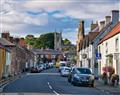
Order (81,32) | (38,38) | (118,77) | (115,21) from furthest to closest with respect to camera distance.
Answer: (38,38) → (81,32) → (115,21) → (118,77)

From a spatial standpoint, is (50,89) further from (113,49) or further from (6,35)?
(6,35)

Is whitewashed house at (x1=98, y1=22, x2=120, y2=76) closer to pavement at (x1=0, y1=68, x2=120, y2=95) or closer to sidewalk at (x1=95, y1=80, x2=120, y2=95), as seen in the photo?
pavement at (x1=0, y1=68, x2=120, y2=95)

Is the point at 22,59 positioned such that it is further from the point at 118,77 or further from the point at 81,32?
the point at 118,77

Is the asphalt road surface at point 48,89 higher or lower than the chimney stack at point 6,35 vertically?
lower

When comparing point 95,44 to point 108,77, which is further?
point 95,44

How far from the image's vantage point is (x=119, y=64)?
39.6 m

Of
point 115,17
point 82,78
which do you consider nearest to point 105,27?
point 115,17

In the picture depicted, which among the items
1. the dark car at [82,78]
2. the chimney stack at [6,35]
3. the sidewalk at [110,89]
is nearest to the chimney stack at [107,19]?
the chimney stack at [6,35]

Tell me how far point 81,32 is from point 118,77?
66.9 meters

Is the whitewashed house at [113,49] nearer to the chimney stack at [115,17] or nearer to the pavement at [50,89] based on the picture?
the pavement at [50,89]

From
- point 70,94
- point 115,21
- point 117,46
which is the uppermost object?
point 115,21

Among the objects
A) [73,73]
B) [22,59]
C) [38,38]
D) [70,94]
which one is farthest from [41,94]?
[38,38]

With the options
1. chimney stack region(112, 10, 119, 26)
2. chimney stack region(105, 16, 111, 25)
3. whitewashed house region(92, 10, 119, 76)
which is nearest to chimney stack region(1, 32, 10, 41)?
whitewashed house region(92, 10, 119, 76)

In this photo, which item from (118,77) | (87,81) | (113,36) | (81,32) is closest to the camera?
(118,77)
